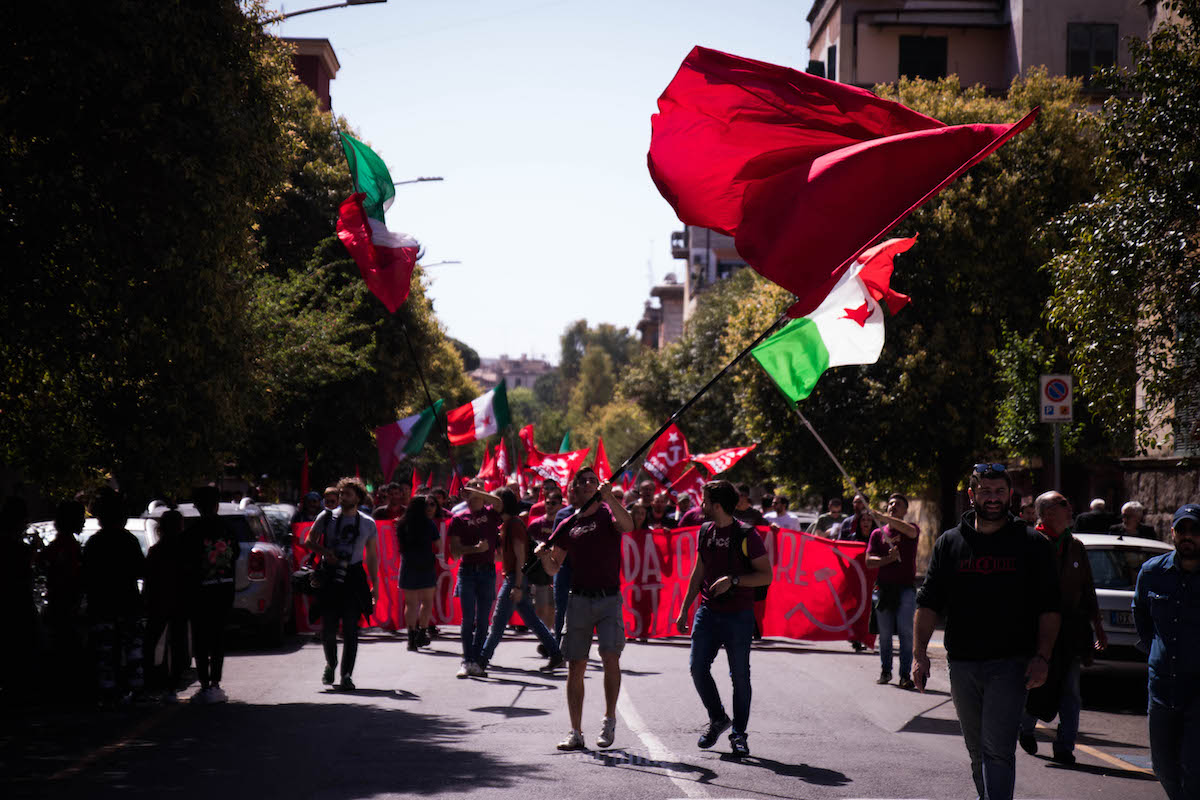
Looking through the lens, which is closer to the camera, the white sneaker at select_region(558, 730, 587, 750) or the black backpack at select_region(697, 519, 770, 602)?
the white sneaker at select_region(558, 730, 587, 750)

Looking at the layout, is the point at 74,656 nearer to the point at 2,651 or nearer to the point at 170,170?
the point at 2,651

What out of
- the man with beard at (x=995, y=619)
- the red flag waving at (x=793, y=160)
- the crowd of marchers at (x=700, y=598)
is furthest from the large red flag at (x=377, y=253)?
the man with beard at (x=995, y=619)

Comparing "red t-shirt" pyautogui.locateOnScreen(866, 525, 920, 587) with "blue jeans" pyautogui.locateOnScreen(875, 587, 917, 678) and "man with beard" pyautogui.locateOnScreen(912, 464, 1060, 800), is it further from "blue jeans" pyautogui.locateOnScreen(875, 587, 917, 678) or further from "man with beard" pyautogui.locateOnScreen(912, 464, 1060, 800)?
"man with beard" pyautogui.locateOnScreen(912, 464, 1060, 800)

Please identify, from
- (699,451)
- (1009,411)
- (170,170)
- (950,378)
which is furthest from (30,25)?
(699,451)

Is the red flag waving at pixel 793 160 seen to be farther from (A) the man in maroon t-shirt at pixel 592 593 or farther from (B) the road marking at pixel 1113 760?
(B) the road marking at pixel 1113 760

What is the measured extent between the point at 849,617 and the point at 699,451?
37796mm

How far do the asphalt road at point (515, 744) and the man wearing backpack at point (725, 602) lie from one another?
0.40 m

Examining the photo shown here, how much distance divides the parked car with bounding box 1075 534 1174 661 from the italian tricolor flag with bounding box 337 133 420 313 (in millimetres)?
7496

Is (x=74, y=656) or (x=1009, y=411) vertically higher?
(x=1009, y=411)

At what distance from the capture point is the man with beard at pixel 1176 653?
6.87 m

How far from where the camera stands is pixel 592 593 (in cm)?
983

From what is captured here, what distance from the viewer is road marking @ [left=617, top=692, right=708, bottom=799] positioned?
8.16 meters

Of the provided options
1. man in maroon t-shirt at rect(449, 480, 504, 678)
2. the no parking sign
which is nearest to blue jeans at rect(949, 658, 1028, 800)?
man in maroon t-shirt at rect(449, 480, 504, 678)

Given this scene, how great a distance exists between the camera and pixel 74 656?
12.3m
